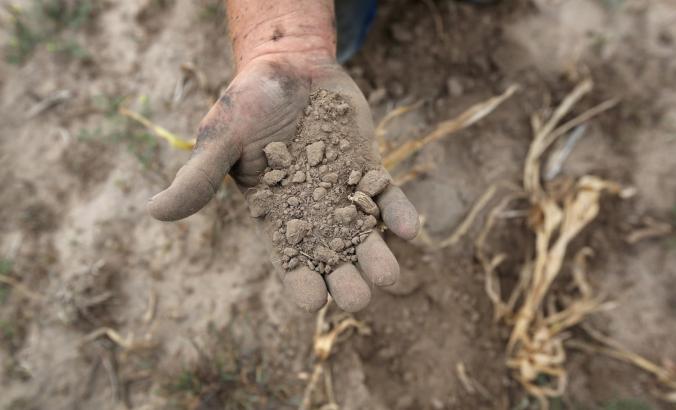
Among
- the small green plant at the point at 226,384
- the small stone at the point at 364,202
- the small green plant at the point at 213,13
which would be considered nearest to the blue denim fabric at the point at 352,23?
the small green plant at the point at 213,13

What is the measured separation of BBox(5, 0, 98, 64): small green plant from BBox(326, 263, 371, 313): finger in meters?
1.72

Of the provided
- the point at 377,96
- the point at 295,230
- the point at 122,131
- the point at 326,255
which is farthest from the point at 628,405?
the point at 122,131

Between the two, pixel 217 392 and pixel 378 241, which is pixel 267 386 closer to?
pixel 217 392

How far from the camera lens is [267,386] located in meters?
1.63

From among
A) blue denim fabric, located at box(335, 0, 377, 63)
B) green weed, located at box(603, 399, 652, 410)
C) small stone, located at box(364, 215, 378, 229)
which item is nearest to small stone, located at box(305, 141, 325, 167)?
small stone, located at box(364, 215, 378, 229)

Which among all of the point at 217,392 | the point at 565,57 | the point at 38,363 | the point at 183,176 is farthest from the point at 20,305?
the point at 565,57

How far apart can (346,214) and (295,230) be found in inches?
5.7

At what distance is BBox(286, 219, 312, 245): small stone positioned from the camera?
1.25 meters

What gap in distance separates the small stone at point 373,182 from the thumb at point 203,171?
355 mm

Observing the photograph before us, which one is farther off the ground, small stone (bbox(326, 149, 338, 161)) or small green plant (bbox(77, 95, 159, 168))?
small stone (bbox(326, 149, 338, 161))

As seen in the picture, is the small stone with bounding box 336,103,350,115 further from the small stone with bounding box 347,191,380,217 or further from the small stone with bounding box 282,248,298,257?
the small stone with bounding box 282,248,298,257

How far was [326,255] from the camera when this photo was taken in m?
1.25

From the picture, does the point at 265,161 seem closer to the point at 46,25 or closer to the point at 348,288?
→ the point at 348,288

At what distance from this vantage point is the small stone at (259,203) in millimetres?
1289
